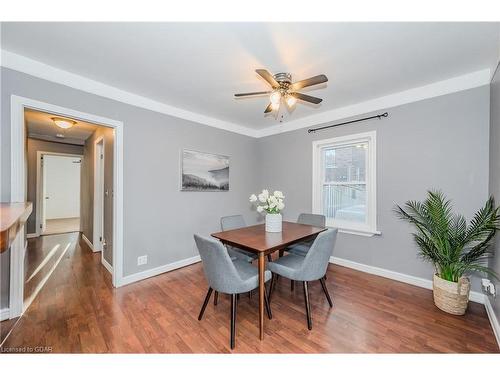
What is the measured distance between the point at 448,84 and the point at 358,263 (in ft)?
8.03

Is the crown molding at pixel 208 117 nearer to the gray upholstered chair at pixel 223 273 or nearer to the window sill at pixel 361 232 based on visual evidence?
the window sill at pixel 361 232

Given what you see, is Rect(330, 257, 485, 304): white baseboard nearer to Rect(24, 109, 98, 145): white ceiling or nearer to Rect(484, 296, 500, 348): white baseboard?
Rect(484, 296, 500, 348): white baseboard

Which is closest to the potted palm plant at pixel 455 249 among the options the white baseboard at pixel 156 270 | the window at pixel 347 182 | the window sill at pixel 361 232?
the window sill at pixel 361 232

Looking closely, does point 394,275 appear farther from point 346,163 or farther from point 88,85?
point 88,85

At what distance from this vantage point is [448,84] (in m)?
2.31

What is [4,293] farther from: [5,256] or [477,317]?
[477,317]

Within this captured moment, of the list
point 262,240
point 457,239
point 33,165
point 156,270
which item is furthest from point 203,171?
point 33,165

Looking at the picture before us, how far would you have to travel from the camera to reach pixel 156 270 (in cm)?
285

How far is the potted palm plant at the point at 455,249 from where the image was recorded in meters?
1.86

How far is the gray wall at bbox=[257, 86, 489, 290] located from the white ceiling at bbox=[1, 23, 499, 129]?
0.36m

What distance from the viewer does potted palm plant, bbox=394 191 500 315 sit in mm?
1861

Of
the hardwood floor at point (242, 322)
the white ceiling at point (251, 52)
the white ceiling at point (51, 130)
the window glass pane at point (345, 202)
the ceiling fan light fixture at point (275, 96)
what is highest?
the white ceiling at point (251, 52)

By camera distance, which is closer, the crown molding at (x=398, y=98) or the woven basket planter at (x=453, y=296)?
the woven basket planter at (x=453, y=296)

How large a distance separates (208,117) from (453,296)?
12.2ft
